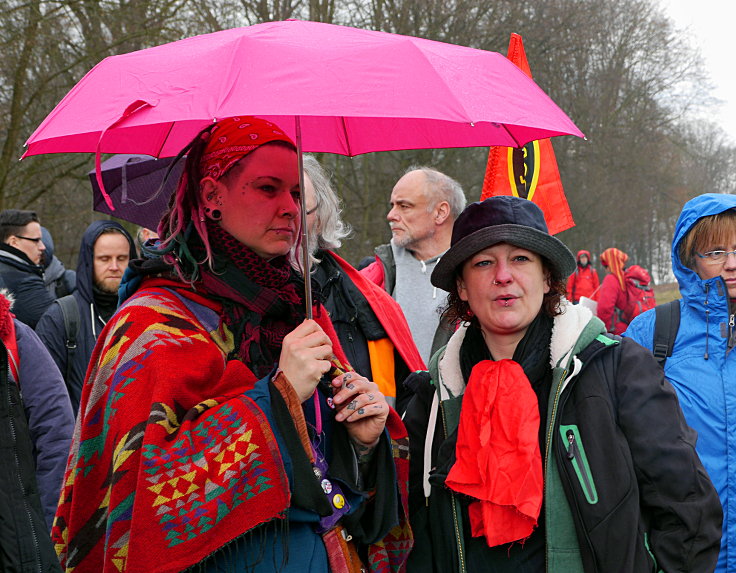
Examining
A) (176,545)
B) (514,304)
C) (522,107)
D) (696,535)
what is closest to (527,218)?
(514,304)

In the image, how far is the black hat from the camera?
2484 millimetres

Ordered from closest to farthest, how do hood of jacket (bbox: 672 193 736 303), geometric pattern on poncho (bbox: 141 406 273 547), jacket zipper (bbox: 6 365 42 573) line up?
geometric pattern on poncho (bbox: 141 406 273 547) → jacket zipper (bbox: 6 365 42 573) → hood of jacket (bbox: 672 193 736 303)

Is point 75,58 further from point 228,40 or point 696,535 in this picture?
point 696,535

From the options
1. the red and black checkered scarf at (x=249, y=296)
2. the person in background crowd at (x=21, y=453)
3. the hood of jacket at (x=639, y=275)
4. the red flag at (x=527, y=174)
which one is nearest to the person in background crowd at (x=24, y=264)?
the person in background crowd at (x=21, y=453)

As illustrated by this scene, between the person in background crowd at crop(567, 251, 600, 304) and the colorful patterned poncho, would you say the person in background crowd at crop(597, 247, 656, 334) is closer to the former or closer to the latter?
the person in background crowd at crop(567, 251, 600, 304)

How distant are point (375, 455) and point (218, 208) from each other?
0.84 meters

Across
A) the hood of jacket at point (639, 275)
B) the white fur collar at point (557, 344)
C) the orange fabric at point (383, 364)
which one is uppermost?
the white fur collar at point (557, 344)

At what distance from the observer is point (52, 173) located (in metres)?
11.7

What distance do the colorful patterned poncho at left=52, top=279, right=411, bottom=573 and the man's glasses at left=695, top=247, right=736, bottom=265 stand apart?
2158mm

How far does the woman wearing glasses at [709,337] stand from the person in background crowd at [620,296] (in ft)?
25.6

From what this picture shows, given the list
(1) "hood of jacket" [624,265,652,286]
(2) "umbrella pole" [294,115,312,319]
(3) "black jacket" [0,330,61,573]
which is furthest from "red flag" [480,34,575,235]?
(1) "hood of jacket" [624,265,652,286]

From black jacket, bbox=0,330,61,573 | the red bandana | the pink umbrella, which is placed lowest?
black jacket, bbox=0,330,61,573

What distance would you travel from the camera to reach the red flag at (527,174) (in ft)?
14.4

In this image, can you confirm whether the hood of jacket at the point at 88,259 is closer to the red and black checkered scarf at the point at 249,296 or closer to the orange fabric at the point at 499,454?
A: the red and black checkered scarf at the point at 249,296
